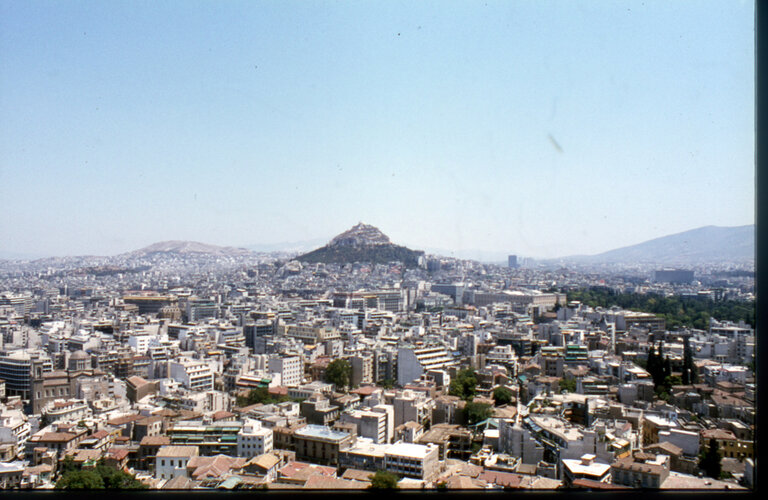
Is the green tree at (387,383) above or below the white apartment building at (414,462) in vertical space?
below

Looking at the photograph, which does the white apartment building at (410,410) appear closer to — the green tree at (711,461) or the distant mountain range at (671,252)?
the green tree at (711,461)

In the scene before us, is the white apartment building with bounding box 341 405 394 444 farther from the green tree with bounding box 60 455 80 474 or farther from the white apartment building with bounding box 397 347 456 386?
the white apartment building with bounding box 397 347 456 386


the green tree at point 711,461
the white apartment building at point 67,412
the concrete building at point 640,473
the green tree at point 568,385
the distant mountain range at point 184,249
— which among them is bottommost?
the white apartment building at point 67,412

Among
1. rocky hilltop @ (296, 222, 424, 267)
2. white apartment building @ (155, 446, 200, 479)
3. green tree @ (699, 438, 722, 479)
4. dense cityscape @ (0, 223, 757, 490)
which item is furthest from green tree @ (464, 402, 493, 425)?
rocky hilltop @ (296, 222, 424, 267)

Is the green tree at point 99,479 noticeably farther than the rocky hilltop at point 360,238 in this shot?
No

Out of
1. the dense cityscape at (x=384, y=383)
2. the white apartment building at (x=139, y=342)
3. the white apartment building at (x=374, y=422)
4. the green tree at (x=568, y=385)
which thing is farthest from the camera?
the white apartment building at (x=139, y=342)

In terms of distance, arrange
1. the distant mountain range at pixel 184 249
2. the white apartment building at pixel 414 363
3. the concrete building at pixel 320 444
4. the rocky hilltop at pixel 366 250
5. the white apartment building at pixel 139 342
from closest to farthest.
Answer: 1. the concrete building at pixel 320 444
2. the white apartment building at pixel 414 363
3. the white apartment building at pixel 139 342
4. the distant mountain range at pixel 184 249
5. the rocky hilltop at pixel 366 250

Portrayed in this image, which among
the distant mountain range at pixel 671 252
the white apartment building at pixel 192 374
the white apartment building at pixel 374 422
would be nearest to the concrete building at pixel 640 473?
the white apartment building at pixel 374 422
